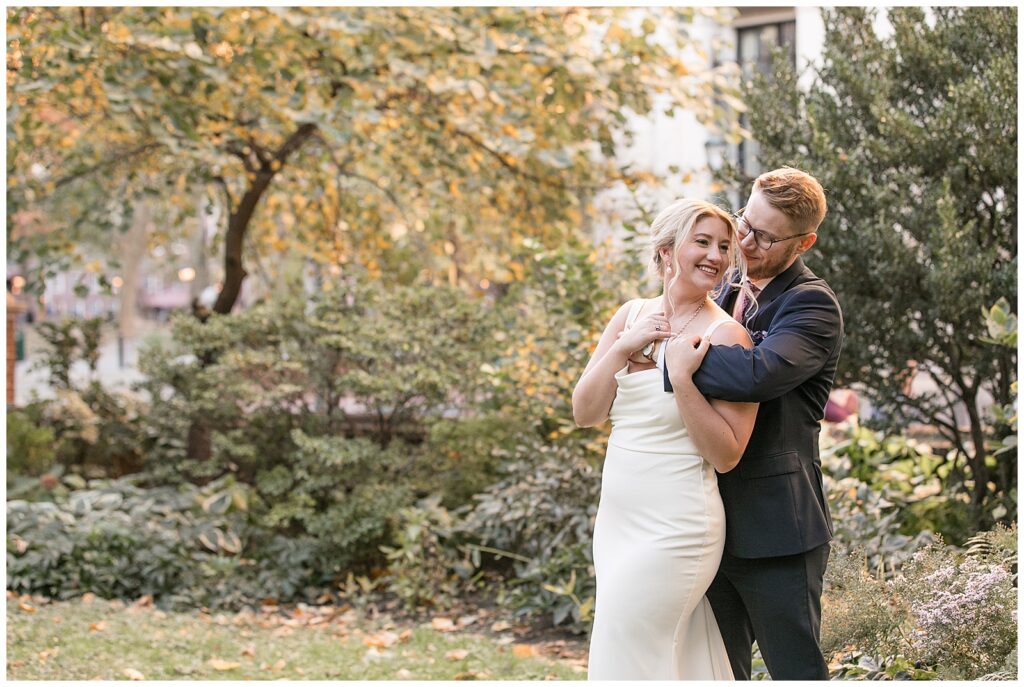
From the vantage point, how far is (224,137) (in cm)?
708

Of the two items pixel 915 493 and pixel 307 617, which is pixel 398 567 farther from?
pixel 915 493

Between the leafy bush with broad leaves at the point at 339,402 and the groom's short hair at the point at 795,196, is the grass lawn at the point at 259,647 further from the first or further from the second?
the groom's short hair at the point at 795,196

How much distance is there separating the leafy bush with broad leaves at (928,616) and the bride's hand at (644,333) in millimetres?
1577

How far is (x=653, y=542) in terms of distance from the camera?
279 centimetres

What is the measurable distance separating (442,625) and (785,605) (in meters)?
3.27

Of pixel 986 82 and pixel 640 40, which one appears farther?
pixel 640 40

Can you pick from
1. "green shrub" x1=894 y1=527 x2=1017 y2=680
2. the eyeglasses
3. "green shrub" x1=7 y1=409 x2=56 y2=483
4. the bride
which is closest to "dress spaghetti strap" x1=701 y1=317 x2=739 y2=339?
the bride

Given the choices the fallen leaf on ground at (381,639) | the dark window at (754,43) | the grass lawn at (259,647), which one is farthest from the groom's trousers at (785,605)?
the dark window at (754,43)

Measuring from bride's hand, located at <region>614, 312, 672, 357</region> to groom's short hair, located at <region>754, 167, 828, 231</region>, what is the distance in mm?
445

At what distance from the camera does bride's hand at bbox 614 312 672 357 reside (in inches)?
109

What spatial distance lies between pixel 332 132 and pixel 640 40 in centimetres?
245

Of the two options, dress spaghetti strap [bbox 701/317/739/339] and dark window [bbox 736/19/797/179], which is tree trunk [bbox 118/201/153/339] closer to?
dark window [bbox 736/19/797/179]

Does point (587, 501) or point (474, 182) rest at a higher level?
point (474, 182)

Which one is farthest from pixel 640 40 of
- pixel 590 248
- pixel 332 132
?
pixel 332 132
